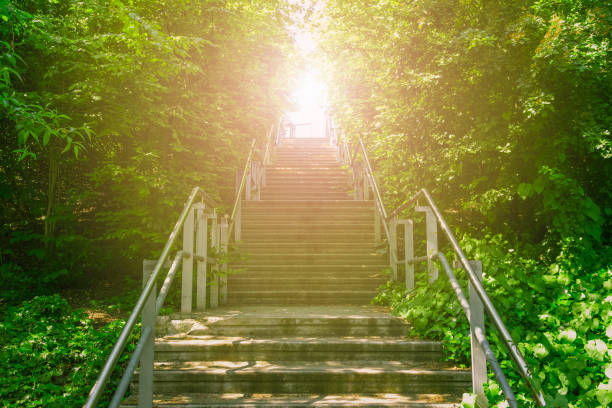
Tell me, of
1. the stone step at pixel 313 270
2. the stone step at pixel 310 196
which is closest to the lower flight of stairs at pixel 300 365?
the stone step at pixel 313 270

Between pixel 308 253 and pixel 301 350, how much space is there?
3304 millimetres

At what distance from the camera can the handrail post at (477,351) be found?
2.83m

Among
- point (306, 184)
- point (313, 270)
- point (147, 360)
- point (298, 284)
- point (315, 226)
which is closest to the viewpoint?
point (147, 360)

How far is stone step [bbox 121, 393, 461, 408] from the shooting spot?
9.69ft

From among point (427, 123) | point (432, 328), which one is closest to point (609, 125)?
point (427, 123)

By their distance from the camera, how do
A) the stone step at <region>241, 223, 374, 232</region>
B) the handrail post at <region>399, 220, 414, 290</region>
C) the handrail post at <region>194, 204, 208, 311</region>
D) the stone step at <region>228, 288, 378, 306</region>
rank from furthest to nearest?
the stone step at <region>241, 223, 374, 232</region>, the stone step at <region>228, 288, 378, 306</region>, the handrail post at <region>399, 220, 414, 290</region>, the handrail post at <region>194, 204, 208, 311</region>

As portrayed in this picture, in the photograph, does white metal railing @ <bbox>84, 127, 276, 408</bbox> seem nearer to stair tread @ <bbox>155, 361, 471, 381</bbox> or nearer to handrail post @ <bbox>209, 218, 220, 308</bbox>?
handrail post @ <bbox>209, 218, 220, 308</bbox>

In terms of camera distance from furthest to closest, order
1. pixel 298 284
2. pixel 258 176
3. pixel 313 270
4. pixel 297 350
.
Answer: pixel 258 176, pixel 313 270, pixel 298 284, pixel 297 350

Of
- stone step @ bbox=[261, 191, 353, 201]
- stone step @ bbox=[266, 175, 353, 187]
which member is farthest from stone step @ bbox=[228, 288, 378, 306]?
stone step @ bbox=[266, 175, 353, 187]

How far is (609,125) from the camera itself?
4840mm

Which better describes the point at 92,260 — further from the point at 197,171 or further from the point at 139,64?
the point at 139,64

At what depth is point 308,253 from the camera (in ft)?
22.8

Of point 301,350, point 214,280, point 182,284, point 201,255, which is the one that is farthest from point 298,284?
point 301,350

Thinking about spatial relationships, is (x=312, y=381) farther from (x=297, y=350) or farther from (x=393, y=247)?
(x=393, y=247)
